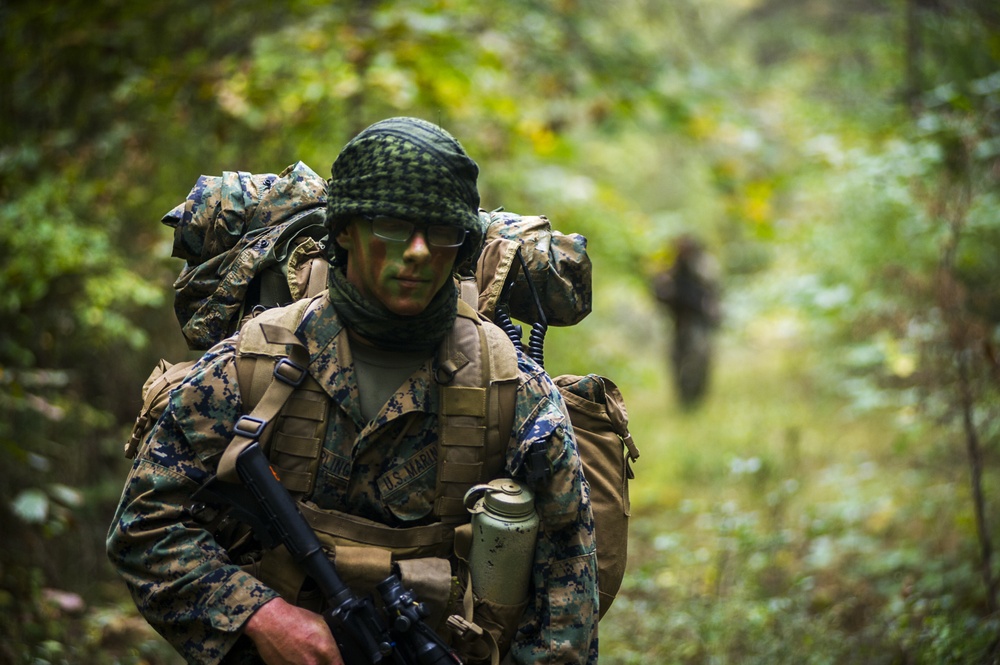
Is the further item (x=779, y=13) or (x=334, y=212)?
(x=779, y=13)

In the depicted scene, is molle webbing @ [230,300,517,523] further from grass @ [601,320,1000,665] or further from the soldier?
grass @ [601,320,1000,665]

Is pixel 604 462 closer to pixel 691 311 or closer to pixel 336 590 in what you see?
pixel 336 590

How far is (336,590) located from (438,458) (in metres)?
0.41

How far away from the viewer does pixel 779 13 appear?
40.6 ft

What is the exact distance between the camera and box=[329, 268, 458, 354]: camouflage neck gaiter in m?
2.26

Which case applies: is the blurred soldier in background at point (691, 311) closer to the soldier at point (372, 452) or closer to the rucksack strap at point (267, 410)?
the soldier at point (372, 452)

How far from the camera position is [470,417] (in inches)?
90.0

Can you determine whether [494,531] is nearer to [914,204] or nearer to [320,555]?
[320,555]

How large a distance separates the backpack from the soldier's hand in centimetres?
65

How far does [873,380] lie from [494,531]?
6.31 meters

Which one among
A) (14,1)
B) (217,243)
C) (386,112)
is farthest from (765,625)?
(14,1)

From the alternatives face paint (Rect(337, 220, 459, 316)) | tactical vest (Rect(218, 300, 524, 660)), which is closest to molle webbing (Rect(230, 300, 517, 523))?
tactical vest (Rect(218, 300, 524, 660))

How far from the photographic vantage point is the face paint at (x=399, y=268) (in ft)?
7.18

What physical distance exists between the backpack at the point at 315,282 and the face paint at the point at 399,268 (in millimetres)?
275
